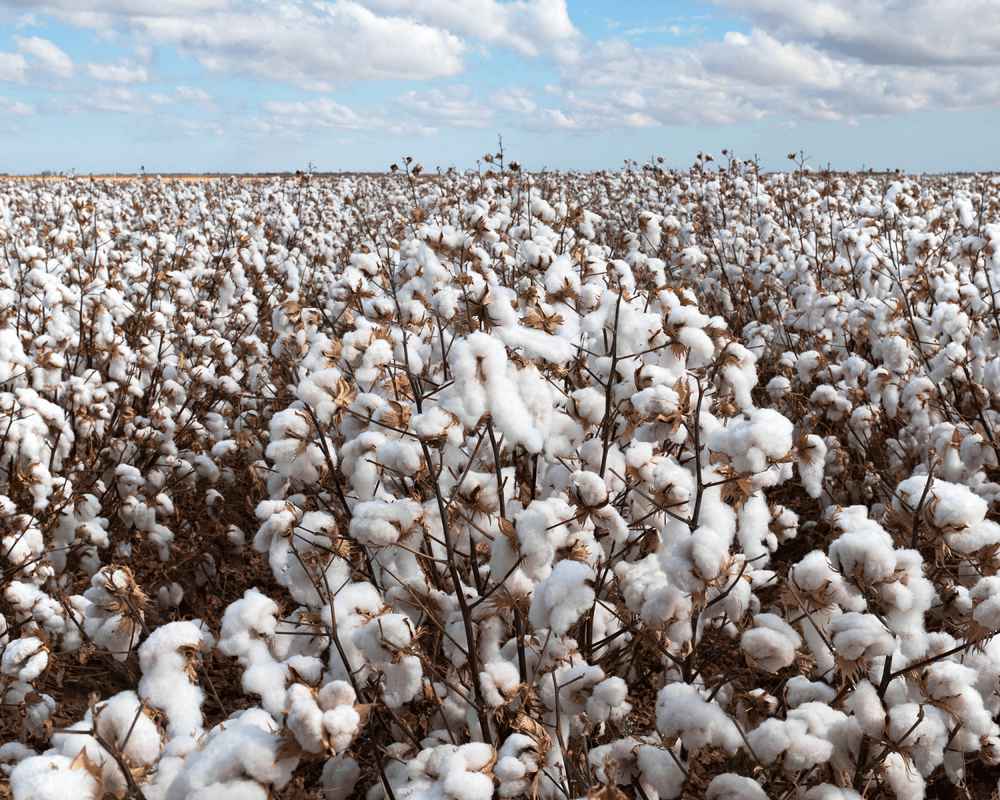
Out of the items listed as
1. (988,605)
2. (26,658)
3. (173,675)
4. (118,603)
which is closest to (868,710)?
(988,605)

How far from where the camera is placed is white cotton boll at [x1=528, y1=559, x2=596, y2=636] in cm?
205

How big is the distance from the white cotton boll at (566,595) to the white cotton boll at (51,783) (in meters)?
1.00

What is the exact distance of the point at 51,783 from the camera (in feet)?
4.93

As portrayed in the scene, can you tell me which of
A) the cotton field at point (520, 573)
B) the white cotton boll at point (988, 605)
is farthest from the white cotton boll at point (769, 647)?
the white cotton boll at point (988, 605)

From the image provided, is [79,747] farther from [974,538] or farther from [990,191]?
[990,191]

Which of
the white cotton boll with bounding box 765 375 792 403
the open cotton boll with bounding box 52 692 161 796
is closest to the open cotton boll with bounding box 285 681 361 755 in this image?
the open cotton boll with bounding box 52 692 161 796

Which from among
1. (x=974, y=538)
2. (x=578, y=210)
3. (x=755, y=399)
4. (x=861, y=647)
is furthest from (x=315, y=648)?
(x=755, y=399)

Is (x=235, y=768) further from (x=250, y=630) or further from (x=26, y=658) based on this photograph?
(x=26, y=658)

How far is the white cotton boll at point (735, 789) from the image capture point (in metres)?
2.10

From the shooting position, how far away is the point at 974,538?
2.06 metres

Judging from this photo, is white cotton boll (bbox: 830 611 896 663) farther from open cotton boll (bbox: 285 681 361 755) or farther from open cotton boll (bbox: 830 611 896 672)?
open cotton boll (bbox: 285 681 361 755)

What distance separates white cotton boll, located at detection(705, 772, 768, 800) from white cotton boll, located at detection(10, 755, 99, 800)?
1404 millimetres

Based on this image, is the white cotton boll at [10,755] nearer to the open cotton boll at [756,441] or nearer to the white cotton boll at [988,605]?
the open cotton boll at [756,441]

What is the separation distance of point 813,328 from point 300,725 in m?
5.35
